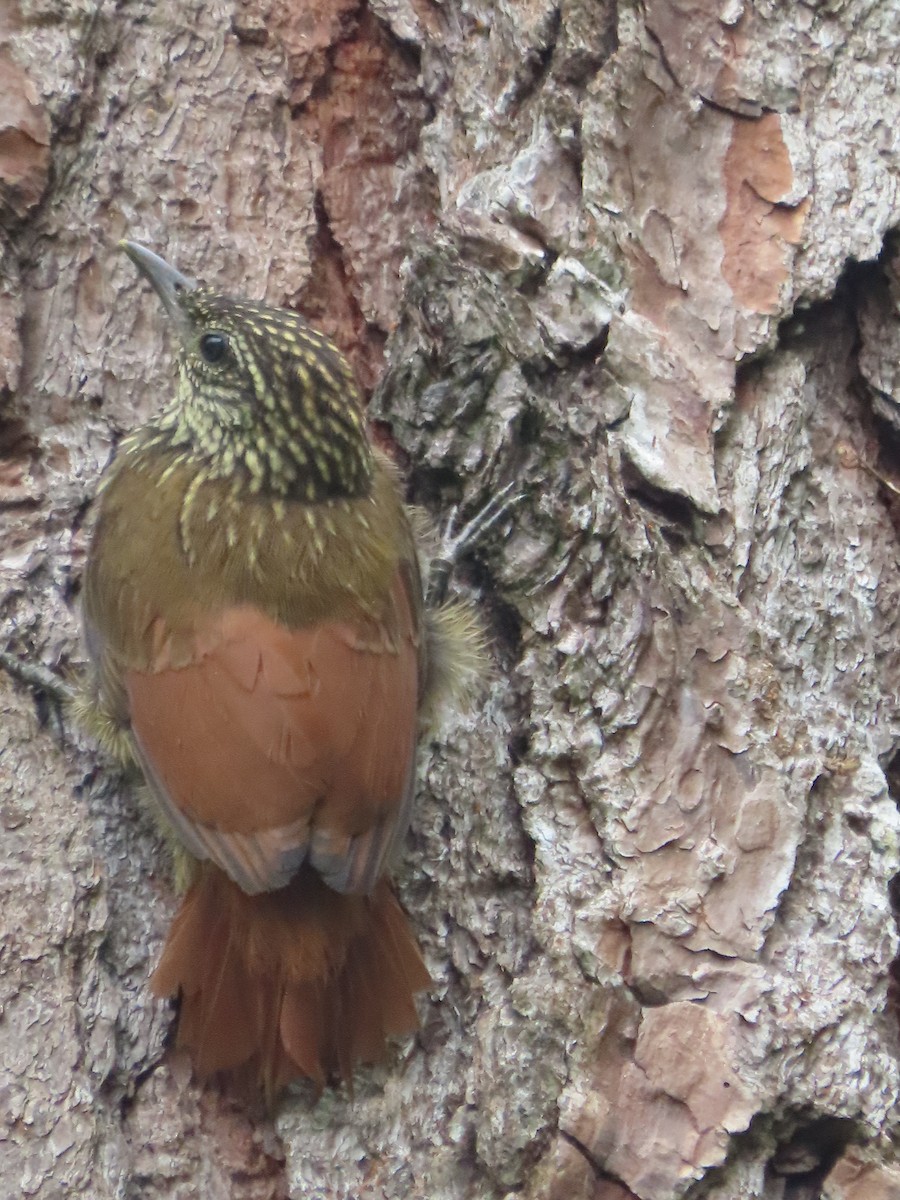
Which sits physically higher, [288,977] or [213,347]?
[213,347]

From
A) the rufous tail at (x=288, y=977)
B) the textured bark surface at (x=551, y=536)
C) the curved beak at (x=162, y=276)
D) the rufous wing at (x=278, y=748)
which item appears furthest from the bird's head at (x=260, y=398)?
the rufous tail at (x=288, y=977)

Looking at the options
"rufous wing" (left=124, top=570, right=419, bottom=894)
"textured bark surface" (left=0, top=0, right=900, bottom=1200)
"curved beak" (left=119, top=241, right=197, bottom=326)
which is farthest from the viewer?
"curved beak" (left=119, top=241, right=197, bottom=326)

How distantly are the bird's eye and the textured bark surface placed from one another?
0.71ft

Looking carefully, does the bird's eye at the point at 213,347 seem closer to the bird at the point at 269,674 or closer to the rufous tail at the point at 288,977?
the bird at the point at 269,674

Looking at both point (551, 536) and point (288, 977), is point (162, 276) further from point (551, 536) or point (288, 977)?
point (288, 977)

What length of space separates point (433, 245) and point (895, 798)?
58.8 inches

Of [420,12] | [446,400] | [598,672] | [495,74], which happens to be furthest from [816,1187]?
[420,12]

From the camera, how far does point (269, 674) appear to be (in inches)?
106

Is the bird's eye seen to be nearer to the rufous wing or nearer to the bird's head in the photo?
the bird's head

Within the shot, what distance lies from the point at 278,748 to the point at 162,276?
43.2 inches

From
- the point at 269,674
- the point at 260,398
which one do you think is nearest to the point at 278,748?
the point at 269,674

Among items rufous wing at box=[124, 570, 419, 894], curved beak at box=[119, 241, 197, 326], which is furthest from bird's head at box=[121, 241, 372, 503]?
rufous wing at box=[124, 570, 419, 894]

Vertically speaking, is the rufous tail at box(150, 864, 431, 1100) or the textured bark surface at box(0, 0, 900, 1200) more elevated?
the textured bark surface at box(0, 0, 900, 1200)

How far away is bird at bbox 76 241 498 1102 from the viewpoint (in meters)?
2.65
